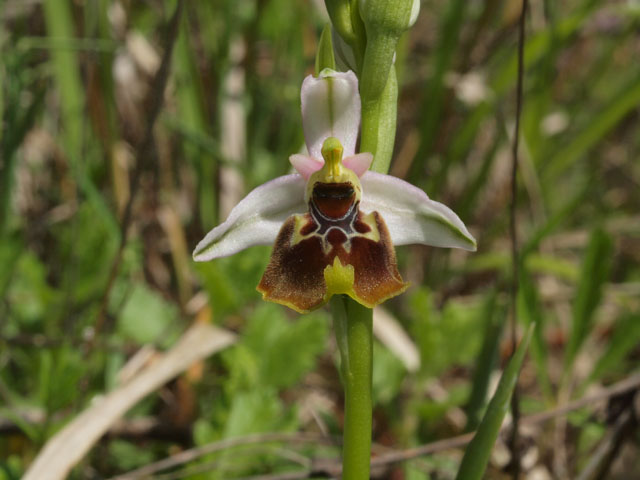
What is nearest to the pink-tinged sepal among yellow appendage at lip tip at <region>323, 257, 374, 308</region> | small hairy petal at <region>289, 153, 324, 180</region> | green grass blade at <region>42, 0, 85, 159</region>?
small hairy petal at <region>289, 153, 324, 180</region>

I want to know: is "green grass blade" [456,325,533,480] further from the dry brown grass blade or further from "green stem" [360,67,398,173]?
the dry brown grass blade

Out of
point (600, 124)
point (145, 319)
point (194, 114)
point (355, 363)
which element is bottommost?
point (355, 363)

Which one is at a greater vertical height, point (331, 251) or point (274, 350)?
point (274, 350)

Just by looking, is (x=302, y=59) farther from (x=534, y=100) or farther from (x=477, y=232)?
(x=477, y=232)

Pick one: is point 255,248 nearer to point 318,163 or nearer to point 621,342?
point 318,163

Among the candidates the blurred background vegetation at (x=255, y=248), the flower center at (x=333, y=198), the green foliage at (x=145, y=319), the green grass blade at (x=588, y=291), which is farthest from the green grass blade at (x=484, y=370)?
the green foliage at (x=145, y=319)

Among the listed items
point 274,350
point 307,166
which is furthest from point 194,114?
point 307,166

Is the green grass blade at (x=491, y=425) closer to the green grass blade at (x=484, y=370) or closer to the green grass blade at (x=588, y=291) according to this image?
the green grass blade at (x=484, y=370)
